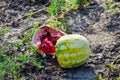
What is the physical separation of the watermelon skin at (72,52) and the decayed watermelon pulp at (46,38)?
30 centimetres

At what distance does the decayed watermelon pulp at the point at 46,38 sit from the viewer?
458 centimetres

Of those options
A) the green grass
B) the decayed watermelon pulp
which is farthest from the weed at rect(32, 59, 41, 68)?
the decayed watermelon pulp

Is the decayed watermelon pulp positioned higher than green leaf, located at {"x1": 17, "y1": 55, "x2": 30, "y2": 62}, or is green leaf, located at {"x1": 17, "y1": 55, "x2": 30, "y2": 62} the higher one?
the decayed watermelon pulp

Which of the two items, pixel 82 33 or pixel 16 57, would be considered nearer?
pixel 16 57

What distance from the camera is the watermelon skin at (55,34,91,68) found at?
4.22 m

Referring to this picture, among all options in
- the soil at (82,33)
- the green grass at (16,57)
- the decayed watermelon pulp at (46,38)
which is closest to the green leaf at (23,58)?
the green grass at (16,57)

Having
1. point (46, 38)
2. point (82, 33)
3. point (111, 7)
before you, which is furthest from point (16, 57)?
point (111, 7)

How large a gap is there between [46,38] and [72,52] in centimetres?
67

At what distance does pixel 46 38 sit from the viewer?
15.8ft

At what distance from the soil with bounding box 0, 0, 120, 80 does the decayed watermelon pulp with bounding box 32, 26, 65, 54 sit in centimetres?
11

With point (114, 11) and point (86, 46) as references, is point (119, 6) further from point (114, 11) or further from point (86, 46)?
point (86, 46)

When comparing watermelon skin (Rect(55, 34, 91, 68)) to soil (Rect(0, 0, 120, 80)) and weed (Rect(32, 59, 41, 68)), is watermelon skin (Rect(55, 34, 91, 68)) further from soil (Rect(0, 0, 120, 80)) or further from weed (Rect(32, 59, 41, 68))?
weed (Rect(32, 59, 41, 68))

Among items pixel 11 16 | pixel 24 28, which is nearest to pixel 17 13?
pixel 11 16

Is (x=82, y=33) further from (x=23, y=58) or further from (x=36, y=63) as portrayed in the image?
(x=23, y=58)
